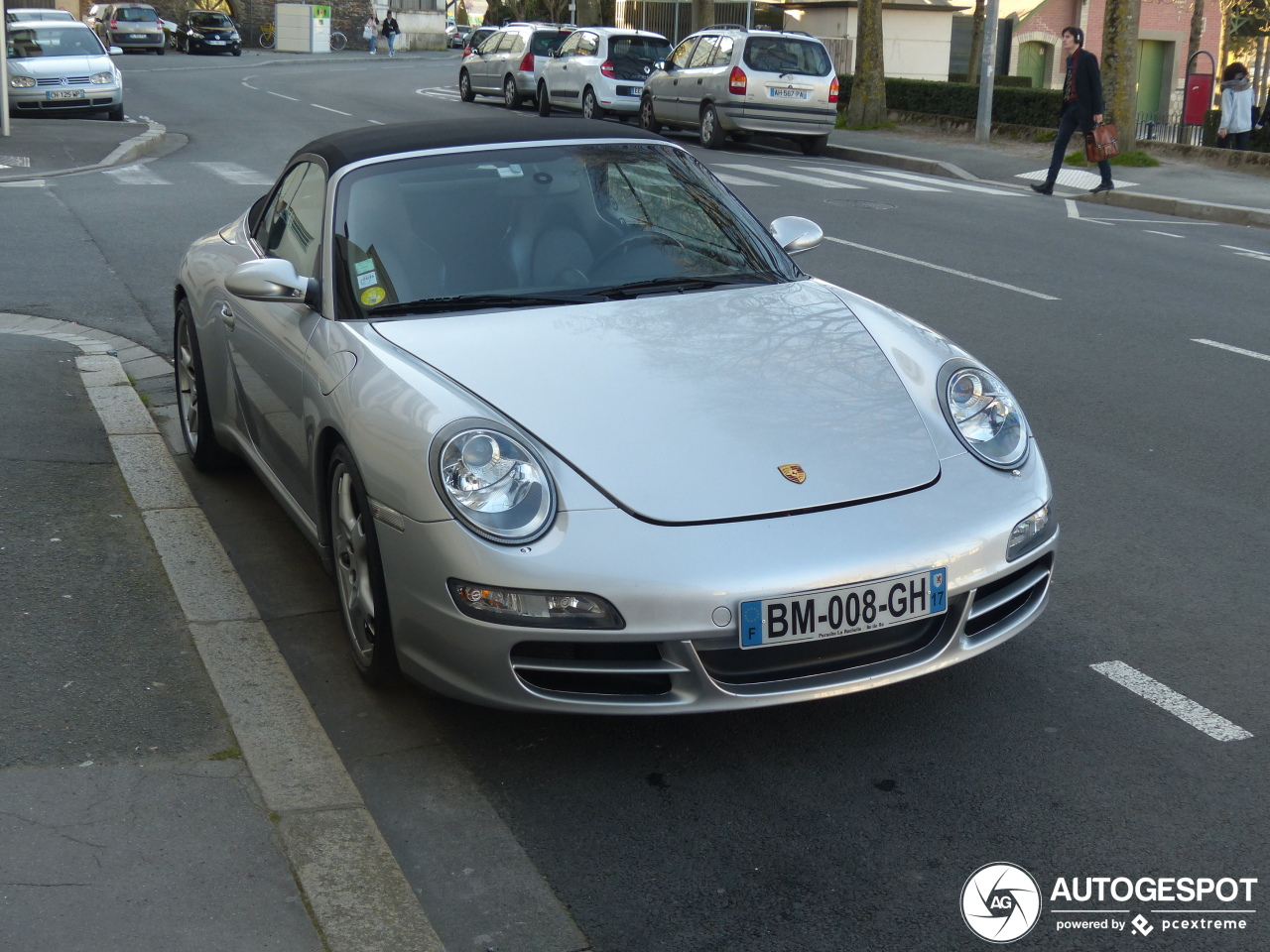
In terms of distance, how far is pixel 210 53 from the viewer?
57.4m

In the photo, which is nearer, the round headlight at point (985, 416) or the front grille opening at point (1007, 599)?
the front grille opening at point (1007, 599)

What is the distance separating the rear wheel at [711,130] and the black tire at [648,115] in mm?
2020

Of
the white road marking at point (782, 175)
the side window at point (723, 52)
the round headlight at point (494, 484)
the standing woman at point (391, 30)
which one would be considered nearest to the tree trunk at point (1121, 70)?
the white road marking at point (782, 175)

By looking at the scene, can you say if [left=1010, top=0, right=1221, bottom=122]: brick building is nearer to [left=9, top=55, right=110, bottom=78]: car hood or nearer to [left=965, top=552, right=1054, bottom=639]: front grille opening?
[left=9, top=55, right=110, bottom=78]: car hood

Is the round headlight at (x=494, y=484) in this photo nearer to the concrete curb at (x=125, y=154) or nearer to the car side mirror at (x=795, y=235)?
the car side mirror at (x=795, y=235)

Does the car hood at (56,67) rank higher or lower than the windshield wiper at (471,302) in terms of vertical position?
higher

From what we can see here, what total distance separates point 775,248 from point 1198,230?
38.1 feet

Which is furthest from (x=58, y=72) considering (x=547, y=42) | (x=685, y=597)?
(x=685, y=597)

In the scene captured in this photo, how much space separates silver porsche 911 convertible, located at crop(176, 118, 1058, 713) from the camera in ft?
11.0

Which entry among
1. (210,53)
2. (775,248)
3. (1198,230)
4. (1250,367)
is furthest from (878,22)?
(210,53)

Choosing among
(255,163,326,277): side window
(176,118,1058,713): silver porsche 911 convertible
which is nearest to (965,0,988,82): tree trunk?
(255,163,326,277): side window

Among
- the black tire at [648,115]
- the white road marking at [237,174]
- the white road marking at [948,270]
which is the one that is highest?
the black tire at [648,115]

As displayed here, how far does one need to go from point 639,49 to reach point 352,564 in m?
24.8

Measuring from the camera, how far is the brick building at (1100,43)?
47.7 m
